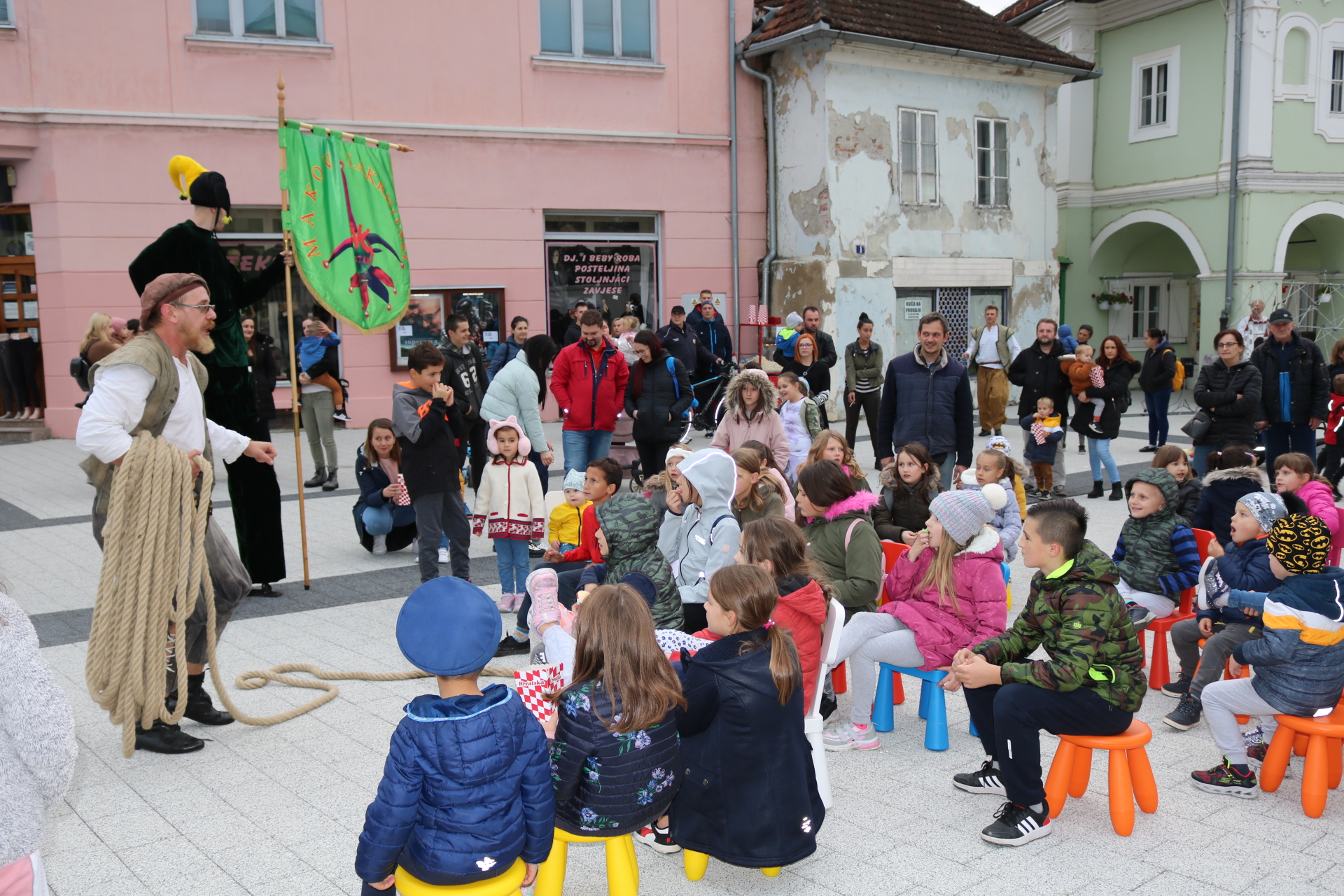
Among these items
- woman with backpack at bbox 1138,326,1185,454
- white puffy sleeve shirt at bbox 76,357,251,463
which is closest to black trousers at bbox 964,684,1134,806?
white puffy sleeve shirt at bbox 76,357,251,463

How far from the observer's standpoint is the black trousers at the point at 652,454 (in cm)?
939

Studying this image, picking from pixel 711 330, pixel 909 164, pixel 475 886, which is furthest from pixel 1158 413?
pixel 475 886

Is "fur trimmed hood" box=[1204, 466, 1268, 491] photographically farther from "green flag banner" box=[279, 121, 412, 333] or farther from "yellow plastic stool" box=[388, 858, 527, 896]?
"green flag banner" box=[279, 121, 412, 333]

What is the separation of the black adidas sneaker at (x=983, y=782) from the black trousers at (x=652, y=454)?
5.26 meters

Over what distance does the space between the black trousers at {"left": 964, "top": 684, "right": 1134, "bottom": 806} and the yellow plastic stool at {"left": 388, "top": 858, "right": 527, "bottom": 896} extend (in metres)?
1.92

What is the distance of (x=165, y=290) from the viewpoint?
4723 millimetres

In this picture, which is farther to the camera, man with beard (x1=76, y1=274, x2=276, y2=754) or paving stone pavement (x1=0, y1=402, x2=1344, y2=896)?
man with beard (x1=76, y1=274, x2=276, y2=754)

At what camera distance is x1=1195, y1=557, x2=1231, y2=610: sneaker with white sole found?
15.7ft

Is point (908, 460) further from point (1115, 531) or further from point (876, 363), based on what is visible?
point (876, 363)

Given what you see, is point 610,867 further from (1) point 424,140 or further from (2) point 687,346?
(1) point 424,140

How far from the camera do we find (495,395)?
25.7 feet

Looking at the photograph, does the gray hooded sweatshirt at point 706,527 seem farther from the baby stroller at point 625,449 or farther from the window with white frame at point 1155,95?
the window with white frame at point 1155,95

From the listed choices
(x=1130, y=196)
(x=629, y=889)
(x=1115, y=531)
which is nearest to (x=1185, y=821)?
(x=629, y=889)

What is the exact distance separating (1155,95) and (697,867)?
22.4 metres
